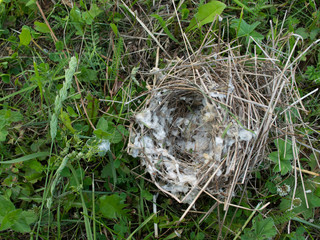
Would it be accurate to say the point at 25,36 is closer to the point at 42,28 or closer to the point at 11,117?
the point at 42,28

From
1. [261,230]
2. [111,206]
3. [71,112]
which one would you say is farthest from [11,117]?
[261,230]

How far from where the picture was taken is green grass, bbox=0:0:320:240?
1.98 m

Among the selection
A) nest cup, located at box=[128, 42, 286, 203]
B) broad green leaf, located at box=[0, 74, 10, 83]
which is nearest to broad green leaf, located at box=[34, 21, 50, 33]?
broad green leaf, located at box=[0, 74, 10, 83]

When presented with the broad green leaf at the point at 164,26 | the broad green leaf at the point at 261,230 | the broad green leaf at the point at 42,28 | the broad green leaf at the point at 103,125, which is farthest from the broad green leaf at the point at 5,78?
the broad green leaf at the point at 261,230

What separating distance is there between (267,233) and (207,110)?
0.90 meters

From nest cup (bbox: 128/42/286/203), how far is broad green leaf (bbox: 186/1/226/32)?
300 millimetres

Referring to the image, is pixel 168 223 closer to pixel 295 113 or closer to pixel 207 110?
pixel 207 110

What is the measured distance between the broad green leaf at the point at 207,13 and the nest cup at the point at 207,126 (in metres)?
0.30

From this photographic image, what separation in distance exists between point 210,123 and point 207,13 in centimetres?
87

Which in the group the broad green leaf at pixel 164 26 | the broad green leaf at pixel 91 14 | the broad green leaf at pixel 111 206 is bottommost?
the broad green leaf at pixel 111 206

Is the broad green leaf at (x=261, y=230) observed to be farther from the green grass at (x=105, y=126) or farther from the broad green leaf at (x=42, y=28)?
the broad green leaf at (x=42, y=28)

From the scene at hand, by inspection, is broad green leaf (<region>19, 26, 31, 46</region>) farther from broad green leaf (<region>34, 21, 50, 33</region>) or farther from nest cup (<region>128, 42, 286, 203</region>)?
nest cup (<region>128, 42, 286, 203</region>)

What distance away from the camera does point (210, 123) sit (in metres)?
2.17

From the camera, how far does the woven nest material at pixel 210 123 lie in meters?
1.88
